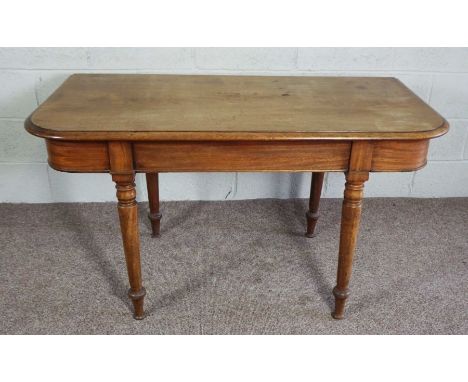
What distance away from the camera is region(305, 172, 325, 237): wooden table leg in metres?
1.95

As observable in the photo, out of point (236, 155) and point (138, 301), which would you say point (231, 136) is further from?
point (138, 301)

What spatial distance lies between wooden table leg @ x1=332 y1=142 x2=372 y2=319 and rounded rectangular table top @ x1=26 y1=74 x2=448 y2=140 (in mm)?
69

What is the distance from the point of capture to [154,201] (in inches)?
77.5

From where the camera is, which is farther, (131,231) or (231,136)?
(131,231)

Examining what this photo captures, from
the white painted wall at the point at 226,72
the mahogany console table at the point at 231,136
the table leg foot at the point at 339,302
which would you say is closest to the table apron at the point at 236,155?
the mahogany console table at the point at 231,136

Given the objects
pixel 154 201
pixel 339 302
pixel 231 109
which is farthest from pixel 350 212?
pixel 154 201

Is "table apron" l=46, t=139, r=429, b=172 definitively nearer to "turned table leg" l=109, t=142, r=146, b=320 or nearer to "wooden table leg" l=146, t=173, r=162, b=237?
"turned table leg" l=109, t=142, r=146, b=320

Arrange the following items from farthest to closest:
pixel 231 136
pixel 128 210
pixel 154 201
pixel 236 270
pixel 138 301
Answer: pixel 154 201 → pixel 236 270 → pixel 138 301 → pixel 128 210 → pixel 231 136

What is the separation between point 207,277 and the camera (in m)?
1.83

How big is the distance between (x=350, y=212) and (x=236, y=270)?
568mm

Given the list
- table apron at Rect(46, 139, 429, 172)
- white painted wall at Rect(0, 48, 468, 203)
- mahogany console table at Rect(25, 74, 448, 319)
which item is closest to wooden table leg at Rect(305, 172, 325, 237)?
white painted wall at Rect(0, 48, 468, 203)

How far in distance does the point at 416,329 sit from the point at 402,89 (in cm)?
78

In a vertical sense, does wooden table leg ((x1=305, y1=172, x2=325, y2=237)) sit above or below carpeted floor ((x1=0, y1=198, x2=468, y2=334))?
above

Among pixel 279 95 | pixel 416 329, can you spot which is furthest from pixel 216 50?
pixel 416 329
